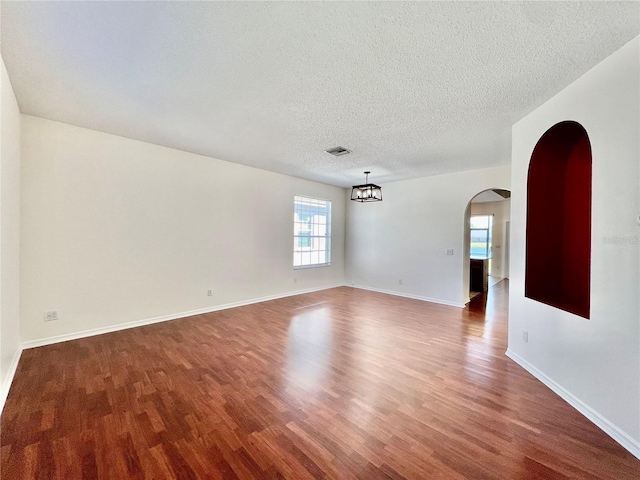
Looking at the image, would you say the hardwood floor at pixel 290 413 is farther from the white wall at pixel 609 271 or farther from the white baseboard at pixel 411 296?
the white baseboard at pixel 411 296

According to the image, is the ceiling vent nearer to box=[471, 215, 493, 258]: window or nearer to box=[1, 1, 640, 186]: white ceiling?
box=[1, 1, 640, 186]: white ceiling

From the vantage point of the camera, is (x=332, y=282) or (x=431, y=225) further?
(x=332, y=282)

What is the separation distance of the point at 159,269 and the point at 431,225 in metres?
5.16

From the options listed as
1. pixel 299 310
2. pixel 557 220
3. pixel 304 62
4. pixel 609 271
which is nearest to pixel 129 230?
pixel 299 310

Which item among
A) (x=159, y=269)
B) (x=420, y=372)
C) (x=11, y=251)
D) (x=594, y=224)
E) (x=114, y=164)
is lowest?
(x=420, y=372)

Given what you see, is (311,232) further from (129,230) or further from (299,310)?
(129,230)

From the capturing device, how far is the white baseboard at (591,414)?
1.64 meters

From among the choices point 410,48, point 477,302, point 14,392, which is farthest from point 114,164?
point 477,302

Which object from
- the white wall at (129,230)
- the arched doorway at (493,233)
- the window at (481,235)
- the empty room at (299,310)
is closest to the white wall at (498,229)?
the arched doorway at (493,233)

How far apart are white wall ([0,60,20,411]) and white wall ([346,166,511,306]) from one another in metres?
5.98

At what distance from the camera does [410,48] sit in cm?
181

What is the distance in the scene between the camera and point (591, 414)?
75.2 inches

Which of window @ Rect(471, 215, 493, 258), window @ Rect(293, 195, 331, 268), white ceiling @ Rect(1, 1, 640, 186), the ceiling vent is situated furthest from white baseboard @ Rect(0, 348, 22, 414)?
window @ Rect(471, 215, 493, 258)

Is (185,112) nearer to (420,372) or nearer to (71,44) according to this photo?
(71,44)
